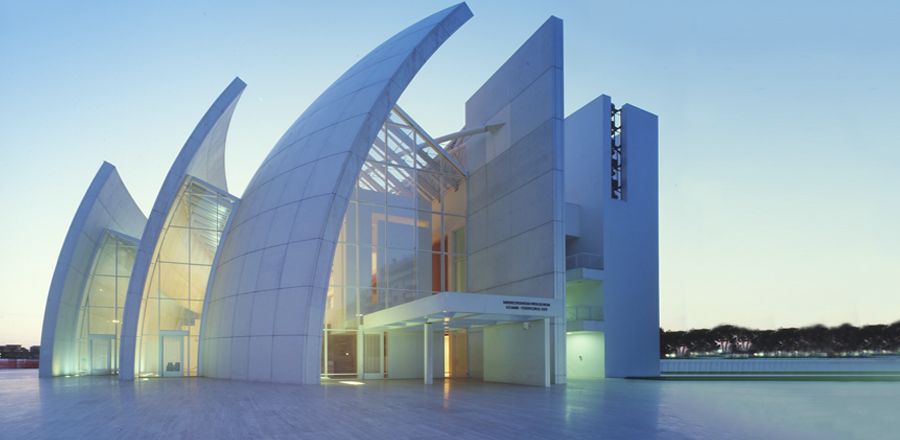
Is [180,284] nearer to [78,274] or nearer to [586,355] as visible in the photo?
[78,274]

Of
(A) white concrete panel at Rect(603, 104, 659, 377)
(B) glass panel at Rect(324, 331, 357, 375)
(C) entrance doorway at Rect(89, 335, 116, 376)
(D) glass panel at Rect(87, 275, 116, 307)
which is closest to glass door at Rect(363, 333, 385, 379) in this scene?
(B) glass panel at Rect(324, 331, 357, 375)

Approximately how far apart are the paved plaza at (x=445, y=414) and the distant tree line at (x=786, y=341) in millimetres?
42960

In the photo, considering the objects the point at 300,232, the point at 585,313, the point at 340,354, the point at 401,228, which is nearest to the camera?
the point at 300,232

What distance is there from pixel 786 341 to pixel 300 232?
57638 mm

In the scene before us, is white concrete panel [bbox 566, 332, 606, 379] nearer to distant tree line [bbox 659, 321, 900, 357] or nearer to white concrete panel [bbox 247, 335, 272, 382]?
white concrete panel [bbox 247, 335, 272, 382]

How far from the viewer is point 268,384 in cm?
2366

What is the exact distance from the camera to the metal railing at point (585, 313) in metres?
31.7

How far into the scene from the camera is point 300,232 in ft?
82.9

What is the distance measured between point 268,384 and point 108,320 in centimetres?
1801

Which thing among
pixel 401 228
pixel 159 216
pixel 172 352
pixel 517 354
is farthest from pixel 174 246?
pixel 517 354

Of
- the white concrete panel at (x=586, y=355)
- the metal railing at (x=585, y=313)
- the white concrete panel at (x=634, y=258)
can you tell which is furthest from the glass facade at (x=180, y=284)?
the white concrete panel at (x=634, y=258)

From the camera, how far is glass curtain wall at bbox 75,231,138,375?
35844 mm

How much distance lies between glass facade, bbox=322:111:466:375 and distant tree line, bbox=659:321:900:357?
1619 inches

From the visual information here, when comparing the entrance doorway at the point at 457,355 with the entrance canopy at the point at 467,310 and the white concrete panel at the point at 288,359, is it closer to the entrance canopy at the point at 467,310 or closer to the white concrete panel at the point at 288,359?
the entrance canopy at the point at 467,310
